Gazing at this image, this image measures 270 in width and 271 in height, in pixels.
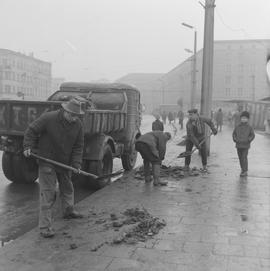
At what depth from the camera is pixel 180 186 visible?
28.3 ft

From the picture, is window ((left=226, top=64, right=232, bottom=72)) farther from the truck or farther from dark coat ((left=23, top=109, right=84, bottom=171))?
dark coat ((left=23, top=109, right=84, bottom=171))

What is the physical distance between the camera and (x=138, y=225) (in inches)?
221

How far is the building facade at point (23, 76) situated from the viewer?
5981 centimetres

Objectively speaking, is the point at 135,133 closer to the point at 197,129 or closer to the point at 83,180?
the point at 197,129

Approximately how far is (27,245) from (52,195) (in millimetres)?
732

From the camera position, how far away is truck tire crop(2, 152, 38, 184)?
9.29m

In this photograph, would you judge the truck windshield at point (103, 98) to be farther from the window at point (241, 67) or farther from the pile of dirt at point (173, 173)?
the window at point (241, 67)

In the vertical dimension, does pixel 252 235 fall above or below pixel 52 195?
below

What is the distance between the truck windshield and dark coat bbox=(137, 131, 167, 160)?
2.08m

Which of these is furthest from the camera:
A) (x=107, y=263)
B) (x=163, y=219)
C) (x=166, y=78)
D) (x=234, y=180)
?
(x=166, y=78)

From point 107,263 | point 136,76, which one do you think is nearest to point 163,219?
point 107,263

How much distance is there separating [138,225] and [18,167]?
4.45m


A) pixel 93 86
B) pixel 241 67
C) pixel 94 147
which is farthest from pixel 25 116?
pixel 241 67

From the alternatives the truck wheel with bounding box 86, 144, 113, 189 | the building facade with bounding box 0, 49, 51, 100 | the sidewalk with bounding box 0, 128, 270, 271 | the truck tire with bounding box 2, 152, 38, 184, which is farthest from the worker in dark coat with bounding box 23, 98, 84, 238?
the building facade with bounding box 0, 49, 51, 100
